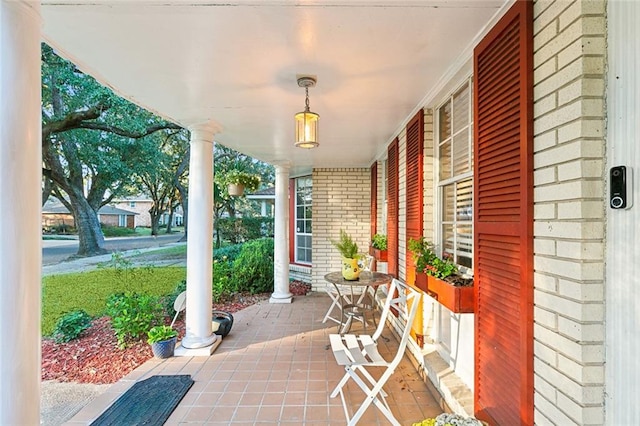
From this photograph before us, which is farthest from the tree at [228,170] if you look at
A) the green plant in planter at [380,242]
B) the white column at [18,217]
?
the white column at [18,217]

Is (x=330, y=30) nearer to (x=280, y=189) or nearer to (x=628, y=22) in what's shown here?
(x=628, y=22)

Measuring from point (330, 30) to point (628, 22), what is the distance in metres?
1.29

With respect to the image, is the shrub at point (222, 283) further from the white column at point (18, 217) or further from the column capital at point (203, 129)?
the white column at point (18, 217)

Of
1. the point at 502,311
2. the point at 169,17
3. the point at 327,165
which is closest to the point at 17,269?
the point at 169,17

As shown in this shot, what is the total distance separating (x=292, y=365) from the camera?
325 cm

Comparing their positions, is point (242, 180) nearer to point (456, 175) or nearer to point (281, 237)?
point (281, 237)

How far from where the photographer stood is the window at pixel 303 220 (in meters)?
7.72

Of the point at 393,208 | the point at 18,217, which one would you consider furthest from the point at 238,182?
the point at 18,217

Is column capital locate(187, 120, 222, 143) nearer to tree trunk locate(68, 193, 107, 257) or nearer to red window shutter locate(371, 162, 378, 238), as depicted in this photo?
red window shutter locate(371, 162, 378, 238)

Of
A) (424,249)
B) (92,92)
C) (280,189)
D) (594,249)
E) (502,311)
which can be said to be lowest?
(502,311)

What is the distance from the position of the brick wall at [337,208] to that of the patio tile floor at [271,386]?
2.71 meters

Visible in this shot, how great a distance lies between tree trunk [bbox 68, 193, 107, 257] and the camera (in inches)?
415

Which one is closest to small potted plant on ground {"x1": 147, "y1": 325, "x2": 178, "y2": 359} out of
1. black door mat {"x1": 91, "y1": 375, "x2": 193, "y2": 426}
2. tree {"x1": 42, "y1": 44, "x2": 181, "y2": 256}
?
black door mat {"x1": 91, "y1": 375, "x2": 193, "y2": 426}

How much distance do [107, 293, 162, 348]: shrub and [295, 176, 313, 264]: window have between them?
4065 millimetres
